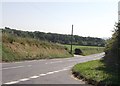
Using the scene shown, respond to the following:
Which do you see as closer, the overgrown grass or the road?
the road

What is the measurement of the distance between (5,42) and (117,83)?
30454 millimetres

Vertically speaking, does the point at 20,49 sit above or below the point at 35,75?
above

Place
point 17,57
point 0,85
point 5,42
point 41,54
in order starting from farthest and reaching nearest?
point 41,54
point 5,42
point 17,57
point 0,85

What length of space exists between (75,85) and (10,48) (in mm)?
27470

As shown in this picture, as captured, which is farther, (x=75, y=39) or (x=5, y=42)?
(x=75, y=39)

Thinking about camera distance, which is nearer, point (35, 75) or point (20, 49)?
point (35, 75)

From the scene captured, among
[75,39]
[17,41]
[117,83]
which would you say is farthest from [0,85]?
[75,39]

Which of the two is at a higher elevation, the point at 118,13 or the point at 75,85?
the point at 118,13

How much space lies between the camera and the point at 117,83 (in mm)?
14258

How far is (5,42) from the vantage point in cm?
4306

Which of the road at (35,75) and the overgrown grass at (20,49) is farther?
the overgrown grass at (20,49)

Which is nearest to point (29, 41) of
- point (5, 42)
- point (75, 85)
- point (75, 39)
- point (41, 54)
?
point (41, 54)

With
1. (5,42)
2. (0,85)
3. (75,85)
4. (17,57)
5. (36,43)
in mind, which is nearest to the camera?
(0,85)

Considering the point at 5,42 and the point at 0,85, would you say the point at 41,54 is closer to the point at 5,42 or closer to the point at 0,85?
the point at 5,42
